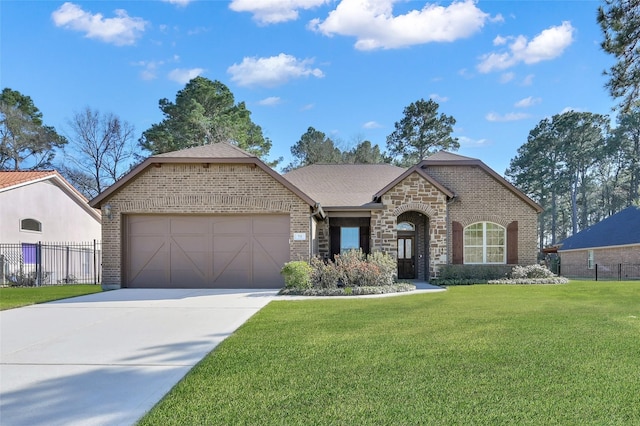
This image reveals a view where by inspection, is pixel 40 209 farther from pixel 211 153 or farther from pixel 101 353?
pixel 101 353

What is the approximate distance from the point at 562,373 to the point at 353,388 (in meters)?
2.38

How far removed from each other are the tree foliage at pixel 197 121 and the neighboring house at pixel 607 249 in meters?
26.7

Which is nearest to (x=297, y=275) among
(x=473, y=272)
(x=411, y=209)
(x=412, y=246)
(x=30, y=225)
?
(x=411, y=209)

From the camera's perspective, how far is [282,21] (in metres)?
15.7

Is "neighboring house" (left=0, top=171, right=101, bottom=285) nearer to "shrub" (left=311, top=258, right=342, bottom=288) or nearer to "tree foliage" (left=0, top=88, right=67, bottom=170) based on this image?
"shrub" (left=311, top=258, right=342, bottom=288)

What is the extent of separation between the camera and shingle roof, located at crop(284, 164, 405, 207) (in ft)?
55.7

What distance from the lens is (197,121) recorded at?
31609 mm

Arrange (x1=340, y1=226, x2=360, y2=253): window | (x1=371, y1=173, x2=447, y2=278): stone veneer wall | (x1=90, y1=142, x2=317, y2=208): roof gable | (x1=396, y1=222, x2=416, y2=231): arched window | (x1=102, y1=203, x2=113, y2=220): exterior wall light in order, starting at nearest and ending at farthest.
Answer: (x1=90, y1=142, x2=317, y2=208): roof gable
(x1=102, y1=203, x2=113, y2=220): exterior wall light
(x1=371, y1=173, x2=447, y2=278): stone veneer wall
(x1=340, y1=226, x2=360, y2=253): window
(x1=396, y1=222, x2=416, y2=231): arched window

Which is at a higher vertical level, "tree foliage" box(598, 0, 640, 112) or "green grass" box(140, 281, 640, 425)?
"tree foliage" box(598, 0, 640, 112)

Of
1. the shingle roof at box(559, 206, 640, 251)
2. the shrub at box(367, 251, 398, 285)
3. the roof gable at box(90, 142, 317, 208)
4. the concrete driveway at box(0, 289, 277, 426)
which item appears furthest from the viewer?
the shingle roof at box(559, 206, 640, 251)

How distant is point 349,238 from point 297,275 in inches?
217

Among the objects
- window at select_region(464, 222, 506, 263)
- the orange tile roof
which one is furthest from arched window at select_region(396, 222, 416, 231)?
the orange tile roof

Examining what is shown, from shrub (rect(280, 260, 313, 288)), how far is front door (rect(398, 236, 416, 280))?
6584 millimetres

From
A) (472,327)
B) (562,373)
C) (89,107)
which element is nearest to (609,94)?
(472,327)
